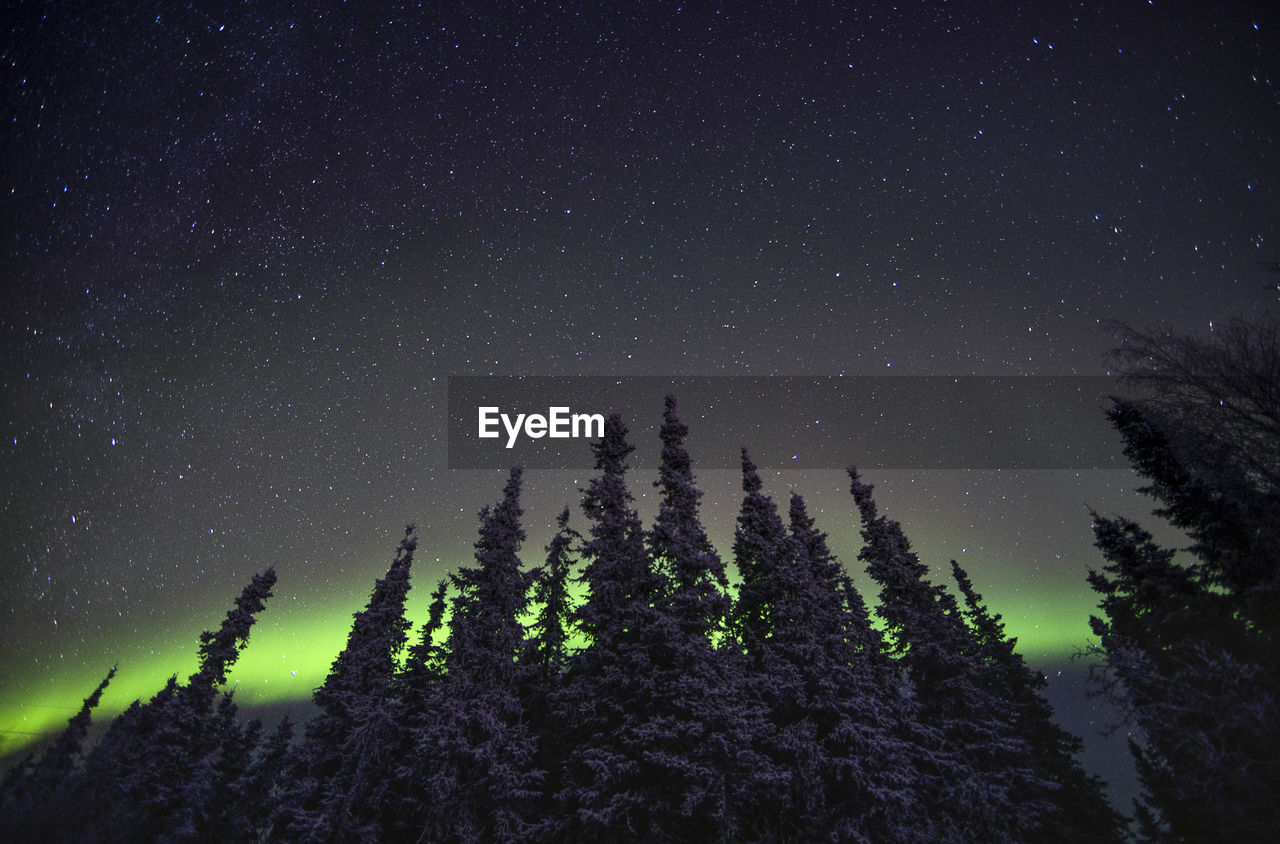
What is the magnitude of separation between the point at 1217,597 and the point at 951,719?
9.67 meters

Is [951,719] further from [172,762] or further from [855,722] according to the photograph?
[172,762]

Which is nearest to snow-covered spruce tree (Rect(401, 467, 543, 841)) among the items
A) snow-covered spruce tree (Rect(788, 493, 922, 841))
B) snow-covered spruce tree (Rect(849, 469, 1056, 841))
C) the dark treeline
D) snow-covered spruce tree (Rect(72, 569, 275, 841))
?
the dark treeline

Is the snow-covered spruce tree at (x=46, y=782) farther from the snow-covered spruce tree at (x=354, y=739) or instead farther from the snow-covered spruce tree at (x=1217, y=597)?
the snow-covered spruce tree at (x=1217, y=597)

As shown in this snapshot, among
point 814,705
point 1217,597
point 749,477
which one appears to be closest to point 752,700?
point 814,705

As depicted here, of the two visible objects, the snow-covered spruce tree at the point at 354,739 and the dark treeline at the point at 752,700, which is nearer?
the dark treeline at the point at 752,700

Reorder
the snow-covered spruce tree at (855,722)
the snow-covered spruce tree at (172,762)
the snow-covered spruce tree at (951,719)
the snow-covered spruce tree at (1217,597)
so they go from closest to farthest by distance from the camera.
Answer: the snow-covered spruce tree at (1217,597) < the snow-covered spruce tree at (855,722) < the snow-covered spruce tree at (951,719) < the snow-covered spruce tree at (172,762)

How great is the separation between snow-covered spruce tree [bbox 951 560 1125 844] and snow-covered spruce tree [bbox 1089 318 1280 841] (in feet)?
14.3

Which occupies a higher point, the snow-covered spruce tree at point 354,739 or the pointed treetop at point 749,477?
the pointed treetop at point 749,477

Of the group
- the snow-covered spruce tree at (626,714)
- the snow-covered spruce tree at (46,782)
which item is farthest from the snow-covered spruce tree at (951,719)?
the snow-covered spruce tree at (46,782)

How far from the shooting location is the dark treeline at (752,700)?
48.4ft

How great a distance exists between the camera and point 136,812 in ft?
80.1

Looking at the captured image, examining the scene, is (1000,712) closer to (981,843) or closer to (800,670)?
(981,843)

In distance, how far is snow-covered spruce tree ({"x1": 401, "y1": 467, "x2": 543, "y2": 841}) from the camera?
16.7m

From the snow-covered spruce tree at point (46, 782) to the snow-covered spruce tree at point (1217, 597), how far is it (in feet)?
144
